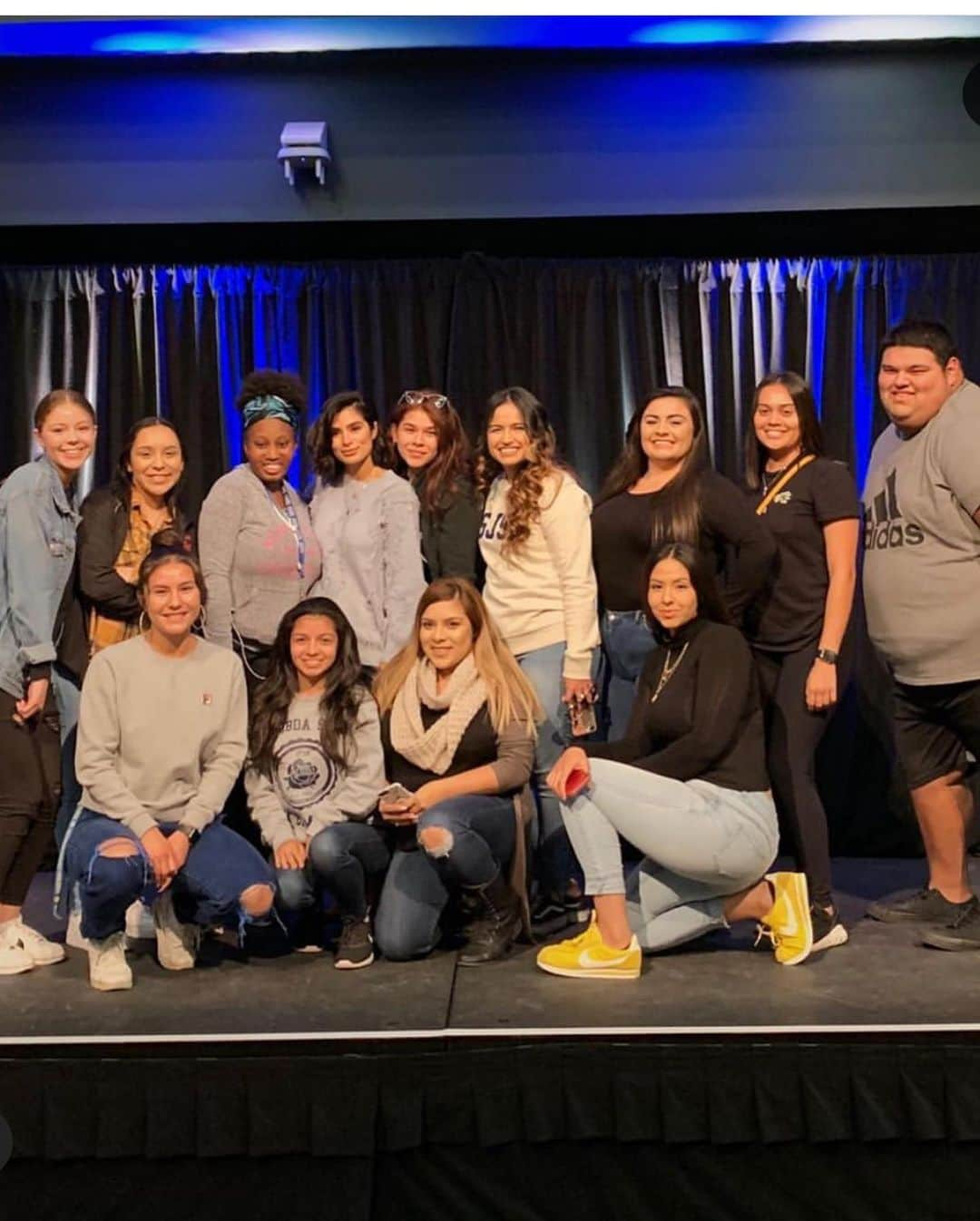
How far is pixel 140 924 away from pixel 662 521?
1.58 metres

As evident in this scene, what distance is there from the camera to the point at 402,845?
330cm

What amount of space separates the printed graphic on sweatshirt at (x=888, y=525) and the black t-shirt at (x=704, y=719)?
0.49 m

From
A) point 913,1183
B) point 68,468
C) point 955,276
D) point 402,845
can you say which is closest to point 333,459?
point 68,468

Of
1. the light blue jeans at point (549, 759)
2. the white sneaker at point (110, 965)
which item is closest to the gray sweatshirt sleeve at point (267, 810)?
the white sneaker at point (110, 965)

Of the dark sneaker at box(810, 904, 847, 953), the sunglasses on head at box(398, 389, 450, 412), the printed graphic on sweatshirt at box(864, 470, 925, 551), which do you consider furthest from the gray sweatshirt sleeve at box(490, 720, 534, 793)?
the printed graphic on sweatshirt at box(864, 470, 925, 551)

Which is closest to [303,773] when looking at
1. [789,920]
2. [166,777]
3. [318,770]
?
[318,770]

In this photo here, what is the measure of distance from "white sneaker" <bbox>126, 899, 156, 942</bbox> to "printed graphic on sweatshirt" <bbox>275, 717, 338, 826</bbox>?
48cm

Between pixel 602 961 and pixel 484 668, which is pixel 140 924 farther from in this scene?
pixel 602 961

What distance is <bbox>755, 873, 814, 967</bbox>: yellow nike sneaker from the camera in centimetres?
316

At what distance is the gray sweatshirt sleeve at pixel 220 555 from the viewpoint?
3512mm

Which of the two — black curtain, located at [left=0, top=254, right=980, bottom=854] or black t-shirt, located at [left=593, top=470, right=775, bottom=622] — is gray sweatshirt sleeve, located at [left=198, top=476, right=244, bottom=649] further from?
black curtain, located at [left=0, top=254, right=980, bottom=854]

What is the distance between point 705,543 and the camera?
132 inches

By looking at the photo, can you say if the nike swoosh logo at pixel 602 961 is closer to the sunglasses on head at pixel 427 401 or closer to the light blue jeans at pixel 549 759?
the light blue jeans at pixel 549 759

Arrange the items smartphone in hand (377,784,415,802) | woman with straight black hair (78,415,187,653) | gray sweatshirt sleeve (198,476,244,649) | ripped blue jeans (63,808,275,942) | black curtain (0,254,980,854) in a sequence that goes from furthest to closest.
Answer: black curtain (0,254,980,854), gray sweatshirt sleeve (198,476,244,649), woman with straight black hair (78,415,187,653), smartphone in hand (377,784,415,802), ripped blue jeans (63,808,275,942)
